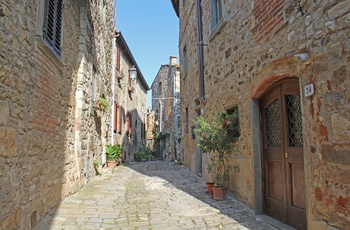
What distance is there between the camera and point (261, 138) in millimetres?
4184

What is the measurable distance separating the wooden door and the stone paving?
1.14ft

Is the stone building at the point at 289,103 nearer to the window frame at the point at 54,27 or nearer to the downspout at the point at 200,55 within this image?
the downspout at the point at 200,55

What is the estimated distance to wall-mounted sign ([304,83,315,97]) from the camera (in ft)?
8.98

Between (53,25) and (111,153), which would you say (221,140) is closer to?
(53,25)

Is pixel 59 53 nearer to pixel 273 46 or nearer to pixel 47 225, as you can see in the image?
pixel 47 225

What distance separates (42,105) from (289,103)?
3.35m

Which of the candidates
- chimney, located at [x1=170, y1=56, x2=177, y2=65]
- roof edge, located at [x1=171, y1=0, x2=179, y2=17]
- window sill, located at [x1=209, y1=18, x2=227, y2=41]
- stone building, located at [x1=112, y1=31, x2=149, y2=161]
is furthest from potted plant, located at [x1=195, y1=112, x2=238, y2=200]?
chimney, located at [x1=170, y1=56, x2=177, y2=65]

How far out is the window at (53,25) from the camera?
3546 millimetres

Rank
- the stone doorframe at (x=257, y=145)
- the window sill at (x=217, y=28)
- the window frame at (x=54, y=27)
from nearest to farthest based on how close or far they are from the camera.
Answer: the window frame at (x=54, y=27) → the stone doorframe at (x=257, y=145) → the window sill at (x=217, y=28)

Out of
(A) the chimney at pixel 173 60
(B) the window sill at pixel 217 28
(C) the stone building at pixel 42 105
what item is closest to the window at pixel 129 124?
(A) the chimney at pixel 173 60

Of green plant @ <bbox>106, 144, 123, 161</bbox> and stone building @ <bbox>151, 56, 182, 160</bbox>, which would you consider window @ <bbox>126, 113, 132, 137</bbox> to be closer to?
stone building @ <bbox>151, 56, 182, 160</bbox>

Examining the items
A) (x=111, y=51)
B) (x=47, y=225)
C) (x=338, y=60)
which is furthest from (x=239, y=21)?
(x=111, y=51)

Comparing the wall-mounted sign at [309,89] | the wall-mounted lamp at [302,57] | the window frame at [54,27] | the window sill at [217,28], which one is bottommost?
the wall-mounted sign at [309,89]

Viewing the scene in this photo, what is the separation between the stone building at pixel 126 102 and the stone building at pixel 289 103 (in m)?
6.74
